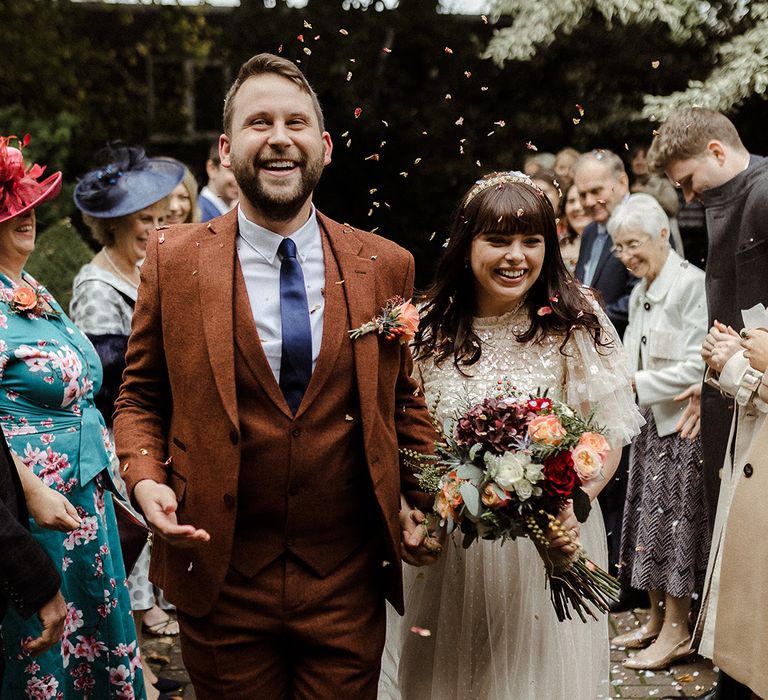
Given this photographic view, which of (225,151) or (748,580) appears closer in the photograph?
(225,151)

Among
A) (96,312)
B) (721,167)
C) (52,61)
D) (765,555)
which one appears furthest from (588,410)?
(52,61)

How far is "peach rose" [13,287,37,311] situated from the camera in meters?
3.90

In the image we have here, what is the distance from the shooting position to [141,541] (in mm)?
4719

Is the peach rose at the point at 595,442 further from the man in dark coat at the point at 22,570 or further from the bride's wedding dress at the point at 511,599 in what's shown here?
the man in dark coat at the point at 22,570

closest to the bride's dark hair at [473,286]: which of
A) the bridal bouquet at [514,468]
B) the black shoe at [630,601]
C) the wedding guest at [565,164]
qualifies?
the bridal bouquet at [514,468]

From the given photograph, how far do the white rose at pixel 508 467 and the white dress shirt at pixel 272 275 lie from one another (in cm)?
61

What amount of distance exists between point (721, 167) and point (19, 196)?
3.08 meters

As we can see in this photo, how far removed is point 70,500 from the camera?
407 centimetres

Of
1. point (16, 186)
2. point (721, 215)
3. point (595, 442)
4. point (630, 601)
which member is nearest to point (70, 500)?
point (16, 186)

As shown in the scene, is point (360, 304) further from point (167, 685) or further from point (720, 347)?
point (167, 685)

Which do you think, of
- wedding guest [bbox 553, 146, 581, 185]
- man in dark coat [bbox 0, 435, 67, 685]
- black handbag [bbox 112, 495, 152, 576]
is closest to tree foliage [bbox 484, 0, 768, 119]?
wedding guest [bbox 553, 146, 581, 185]

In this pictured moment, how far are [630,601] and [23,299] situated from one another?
4.14m

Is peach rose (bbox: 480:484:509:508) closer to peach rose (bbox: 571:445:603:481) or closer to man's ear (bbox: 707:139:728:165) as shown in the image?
peach rose (bbox: 571:445:603:481)

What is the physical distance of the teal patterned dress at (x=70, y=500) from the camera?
152 inches
